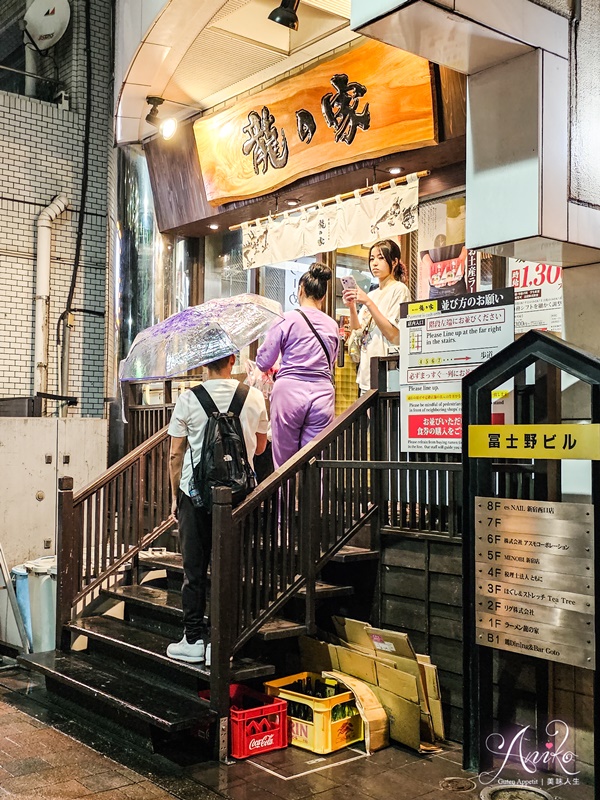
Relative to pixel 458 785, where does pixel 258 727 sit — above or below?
above

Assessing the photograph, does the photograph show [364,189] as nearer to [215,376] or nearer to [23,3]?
[215,376]

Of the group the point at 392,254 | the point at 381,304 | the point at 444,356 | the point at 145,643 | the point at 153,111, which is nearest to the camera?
the point at 444,356

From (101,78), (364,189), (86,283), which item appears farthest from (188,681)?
(101,78)

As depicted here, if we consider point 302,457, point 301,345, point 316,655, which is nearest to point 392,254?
point 301,345

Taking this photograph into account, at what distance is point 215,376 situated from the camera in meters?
6.28

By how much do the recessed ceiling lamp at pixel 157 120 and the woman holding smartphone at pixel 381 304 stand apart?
3375 mm

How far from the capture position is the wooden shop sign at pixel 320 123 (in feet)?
25.9

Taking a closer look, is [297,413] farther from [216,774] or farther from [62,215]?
[62,215]

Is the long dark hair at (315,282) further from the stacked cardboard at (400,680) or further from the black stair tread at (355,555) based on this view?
the stacked cardboard at (400,680)

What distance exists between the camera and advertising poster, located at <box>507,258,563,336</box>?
24.4ft

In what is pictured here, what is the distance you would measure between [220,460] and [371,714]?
2.06 meters

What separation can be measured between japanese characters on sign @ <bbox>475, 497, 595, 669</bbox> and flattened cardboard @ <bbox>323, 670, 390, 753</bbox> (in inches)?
50.6

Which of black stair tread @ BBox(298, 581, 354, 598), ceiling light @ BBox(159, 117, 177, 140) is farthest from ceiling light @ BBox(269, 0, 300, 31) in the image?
black stair tread @ BBox(298, 581, 354, 598)

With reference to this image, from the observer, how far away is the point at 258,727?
5.79 metres
